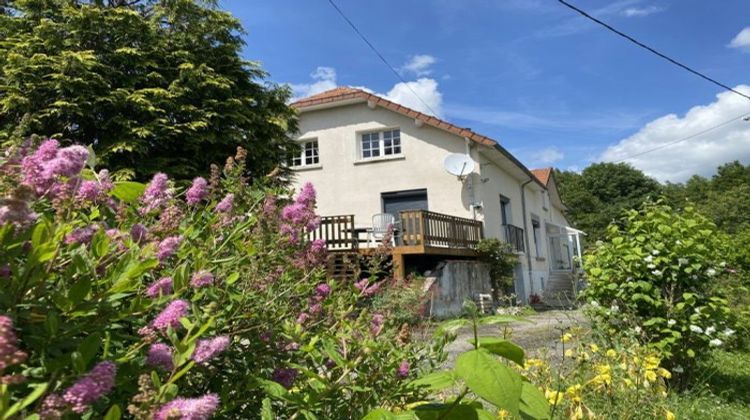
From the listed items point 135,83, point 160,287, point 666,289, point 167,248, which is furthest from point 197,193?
point 135,83

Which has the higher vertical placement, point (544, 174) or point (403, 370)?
point (544, 174)

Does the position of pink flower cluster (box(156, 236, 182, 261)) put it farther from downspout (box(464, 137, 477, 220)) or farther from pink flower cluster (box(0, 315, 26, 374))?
downspout (box(464, 137, 477, 220))

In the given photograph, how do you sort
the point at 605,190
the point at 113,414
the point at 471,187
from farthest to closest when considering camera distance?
the point at 605,190, the point at 471,187, the point at 113,414

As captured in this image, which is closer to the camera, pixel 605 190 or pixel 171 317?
pixel 171 317

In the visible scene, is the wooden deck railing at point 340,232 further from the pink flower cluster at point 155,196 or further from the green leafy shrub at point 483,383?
the green leafy shrub at point 483,383

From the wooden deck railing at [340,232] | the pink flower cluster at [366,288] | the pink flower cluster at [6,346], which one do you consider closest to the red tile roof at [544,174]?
the wooden deck railing at [340,232]

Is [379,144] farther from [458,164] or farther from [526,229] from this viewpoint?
[526,229]

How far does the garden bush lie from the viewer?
2.29ft

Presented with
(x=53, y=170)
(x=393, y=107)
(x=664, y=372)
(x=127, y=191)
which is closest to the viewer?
(x=53, y=170)

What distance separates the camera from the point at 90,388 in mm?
620

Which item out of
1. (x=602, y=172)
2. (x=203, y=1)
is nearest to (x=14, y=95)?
(x=203, y=1)

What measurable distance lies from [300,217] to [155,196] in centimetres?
48

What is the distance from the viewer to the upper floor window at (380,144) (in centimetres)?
1652

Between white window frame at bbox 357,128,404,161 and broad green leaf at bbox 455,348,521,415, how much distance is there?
15460mm
